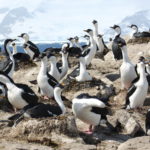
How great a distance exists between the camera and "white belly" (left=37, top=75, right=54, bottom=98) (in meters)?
19.0

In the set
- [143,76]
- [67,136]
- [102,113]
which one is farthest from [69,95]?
[67,136]

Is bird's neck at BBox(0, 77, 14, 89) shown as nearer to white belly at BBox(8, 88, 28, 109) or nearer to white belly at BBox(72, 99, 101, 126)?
white belly at BBox(8, 88, 28, 109)

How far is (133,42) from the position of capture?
1102 inches

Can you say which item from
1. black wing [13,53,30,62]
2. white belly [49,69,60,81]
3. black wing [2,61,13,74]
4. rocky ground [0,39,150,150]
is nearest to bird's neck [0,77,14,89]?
rocky ground [0,39,150,150]

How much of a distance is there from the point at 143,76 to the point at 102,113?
347cm

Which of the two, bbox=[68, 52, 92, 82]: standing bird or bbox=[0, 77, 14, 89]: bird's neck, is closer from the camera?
bbox=[0, 77, 14, 89]: bird's neck

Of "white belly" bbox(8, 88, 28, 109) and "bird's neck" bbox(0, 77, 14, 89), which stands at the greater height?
"bird's neck" bbox(0, 77, 14, 89)

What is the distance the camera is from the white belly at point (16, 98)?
1630 centimetres

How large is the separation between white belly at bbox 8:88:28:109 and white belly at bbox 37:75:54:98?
8.83ft

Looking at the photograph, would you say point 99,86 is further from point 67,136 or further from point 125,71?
point 67,136

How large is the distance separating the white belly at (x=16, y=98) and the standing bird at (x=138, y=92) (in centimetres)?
356

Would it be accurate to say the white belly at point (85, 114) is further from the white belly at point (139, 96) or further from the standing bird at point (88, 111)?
the white belly at point (139, 96)

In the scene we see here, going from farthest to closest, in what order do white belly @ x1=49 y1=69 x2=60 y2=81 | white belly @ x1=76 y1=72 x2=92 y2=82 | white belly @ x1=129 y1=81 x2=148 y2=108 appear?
1. white belly @ x1=49 y1=69 x2=60 y2=81
2. white belly @ x1=76 y1=72 x2=92 y2=82
3. white belly @ x1=129 y1=81 x2=148 y2=108

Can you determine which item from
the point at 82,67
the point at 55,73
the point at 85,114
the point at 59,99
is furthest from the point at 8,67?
the point at 85,114
